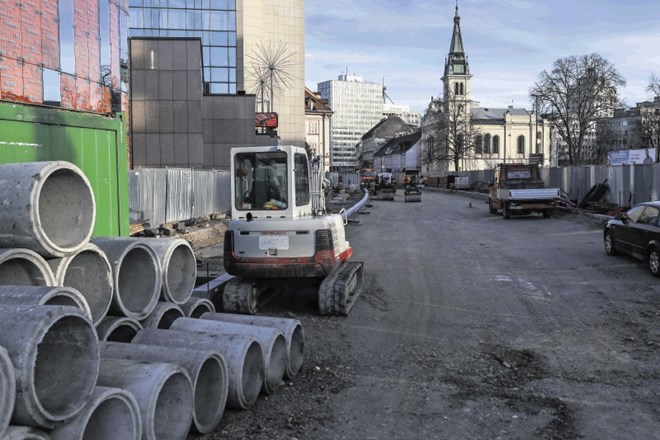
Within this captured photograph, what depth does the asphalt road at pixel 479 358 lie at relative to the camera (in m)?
4.95

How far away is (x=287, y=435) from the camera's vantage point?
15.5 feet

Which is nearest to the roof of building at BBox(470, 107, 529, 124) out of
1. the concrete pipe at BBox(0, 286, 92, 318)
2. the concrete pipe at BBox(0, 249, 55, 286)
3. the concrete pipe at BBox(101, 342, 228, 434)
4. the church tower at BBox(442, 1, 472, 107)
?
the church tower at BBox(442, 1, 472, 107)

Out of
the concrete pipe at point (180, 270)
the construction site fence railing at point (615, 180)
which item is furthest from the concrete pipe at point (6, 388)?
the construction site fence railing at point (615, 180)

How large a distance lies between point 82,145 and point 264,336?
3.77 metres

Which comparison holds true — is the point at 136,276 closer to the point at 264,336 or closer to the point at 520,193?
the point at 264,336

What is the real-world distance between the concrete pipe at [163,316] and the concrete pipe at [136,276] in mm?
94

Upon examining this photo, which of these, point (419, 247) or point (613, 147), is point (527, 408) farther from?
point (613, 147)

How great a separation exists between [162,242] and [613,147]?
91.9 metres

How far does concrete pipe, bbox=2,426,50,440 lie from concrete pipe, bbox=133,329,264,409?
5.88ft

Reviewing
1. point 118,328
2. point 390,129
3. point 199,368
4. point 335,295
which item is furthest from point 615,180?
point 390,129

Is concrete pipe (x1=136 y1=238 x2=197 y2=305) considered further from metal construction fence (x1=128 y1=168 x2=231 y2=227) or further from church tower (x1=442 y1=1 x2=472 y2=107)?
church tower (x1=442 y1=1 x2=472 y2=107)

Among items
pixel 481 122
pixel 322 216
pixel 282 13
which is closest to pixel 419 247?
pixel 322 216

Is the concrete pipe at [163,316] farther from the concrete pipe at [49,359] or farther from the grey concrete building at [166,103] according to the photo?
the grey concrete building at [166,103]

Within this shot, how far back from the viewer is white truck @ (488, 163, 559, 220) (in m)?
27.0
